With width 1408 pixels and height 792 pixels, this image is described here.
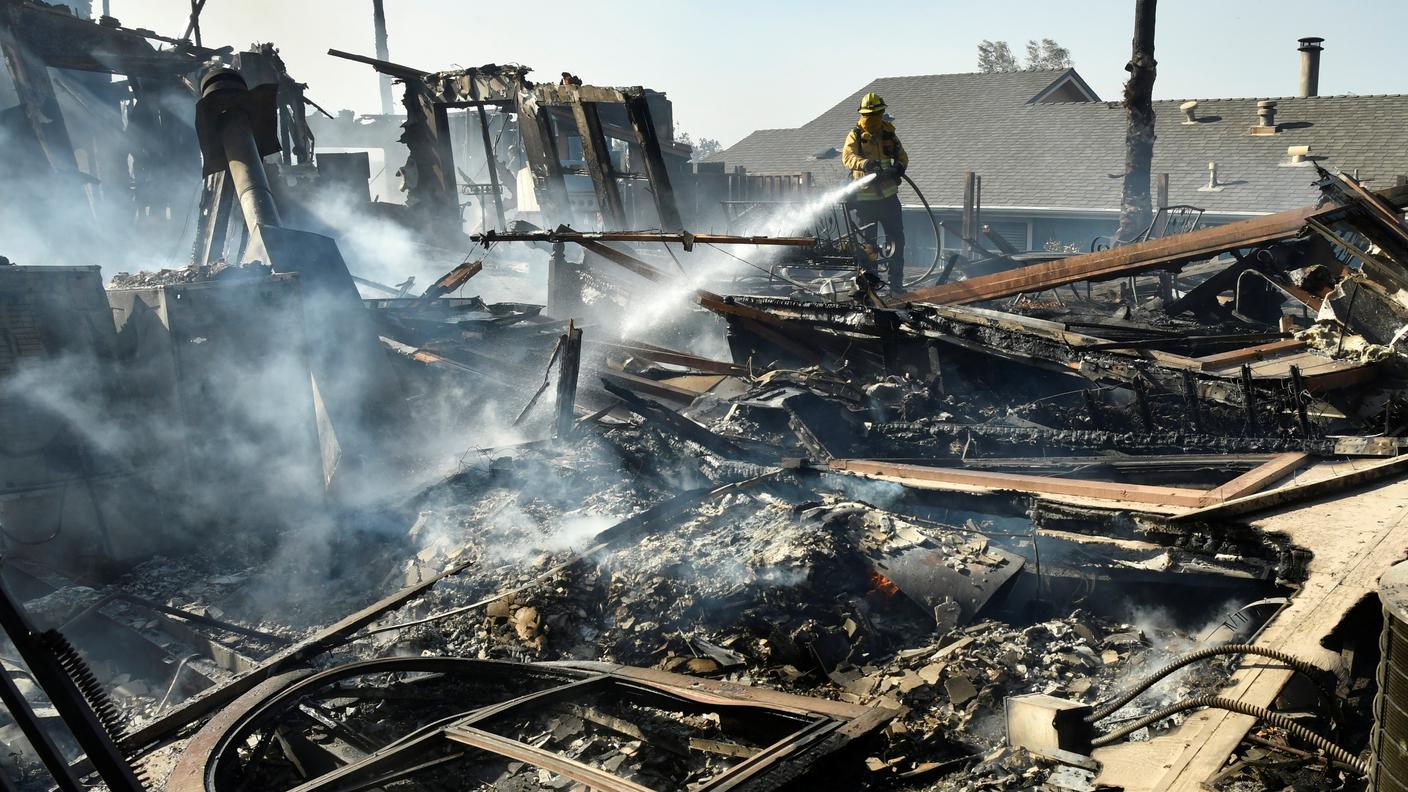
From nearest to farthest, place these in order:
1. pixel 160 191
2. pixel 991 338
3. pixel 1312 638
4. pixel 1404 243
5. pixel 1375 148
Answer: pixel 1312 638 → pixel 1404 243 → pixel 991 338 → pixel 160 191 → pixel 1375 148

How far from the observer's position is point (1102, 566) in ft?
17.3

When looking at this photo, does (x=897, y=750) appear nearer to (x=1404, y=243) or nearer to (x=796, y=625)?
(x=796, y=625)

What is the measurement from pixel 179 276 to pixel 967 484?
653 cm

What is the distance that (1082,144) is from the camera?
85.0ft

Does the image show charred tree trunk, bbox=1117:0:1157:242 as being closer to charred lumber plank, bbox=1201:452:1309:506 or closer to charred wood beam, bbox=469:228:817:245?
charred wood beam, bbox=469:228:817:245

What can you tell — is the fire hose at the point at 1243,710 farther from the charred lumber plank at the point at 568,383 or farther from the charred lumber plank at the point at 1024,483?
the charred lumber plank at the point at 568,383

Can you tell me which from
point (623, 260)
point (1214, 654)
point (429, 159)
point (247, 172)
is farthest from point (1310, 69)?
point (1214, 654)

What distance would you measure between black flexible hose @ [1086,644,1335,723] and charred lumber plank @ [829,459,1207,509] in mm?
2001

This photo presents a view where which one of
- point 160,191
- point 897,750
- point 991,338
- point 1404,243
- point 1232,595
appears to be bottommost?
point 897,750

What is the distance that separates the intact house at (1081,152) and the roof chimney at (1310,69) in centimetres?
95

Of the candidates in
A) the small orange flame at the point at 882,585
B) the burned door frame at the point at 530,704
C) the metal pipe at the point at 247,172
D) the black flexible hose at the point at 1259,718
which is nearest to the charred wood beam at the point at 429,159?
the metal pipe at the point at 247,172

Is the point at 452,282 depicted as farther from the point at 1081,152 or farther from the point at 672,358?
the point at 1081,152

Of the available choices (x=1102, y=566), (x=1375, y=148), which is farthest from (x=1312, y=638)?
(x=1375, y=148)

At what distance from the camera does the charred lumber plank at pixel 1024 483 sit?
5.71 metres
